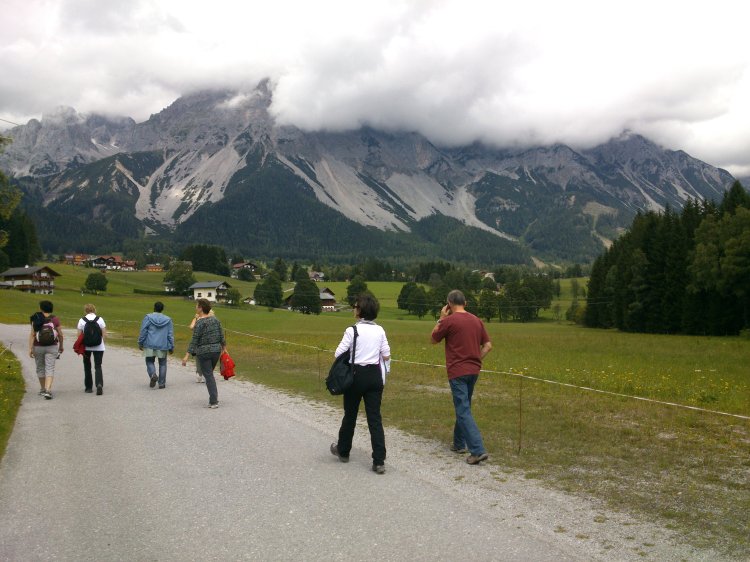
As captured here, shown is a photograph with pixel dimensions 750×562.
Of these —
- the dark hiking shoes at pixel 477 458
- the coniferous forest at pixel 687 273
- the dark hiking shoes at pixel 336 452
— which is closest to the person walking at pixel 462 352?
the dark hiking shoes at pixel 477 458

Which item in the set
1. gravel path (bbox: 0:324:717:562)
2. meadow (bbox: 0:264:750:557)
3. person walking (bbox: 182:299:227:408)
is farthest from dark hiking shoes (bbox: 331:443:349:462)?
person walking (bbox: 182:299:227:408)

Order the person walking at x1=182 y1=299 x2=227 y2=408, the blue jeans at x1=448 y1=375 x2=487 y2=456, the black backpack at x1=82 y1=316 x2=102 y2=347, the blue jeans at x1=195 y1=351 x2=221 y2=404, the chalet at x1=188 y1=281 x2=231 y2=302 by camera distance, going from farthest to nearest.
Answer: the chalet at x1=188 y1=281 x2=231 y2=302 < the black backpack at x1=82 y1=316 x2=102 y2=347 < the person walking at x1=182 y1=299 x2=227 y2=408 < the blue jeans at x1=195 y1=351 x2=221 y2=404 < the blue jeans at x1=448 y1=375 x2=487 y2=456

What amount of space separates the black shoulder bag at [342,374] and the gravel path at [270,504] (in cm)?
120

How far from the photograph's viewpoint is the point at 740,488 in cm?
779

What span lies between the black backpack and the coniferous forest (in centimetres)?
5750

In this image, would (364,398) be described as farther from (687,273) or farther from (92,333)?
(687,273)

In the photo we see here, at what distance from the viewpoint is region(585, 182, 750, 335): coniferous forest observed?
5841cm

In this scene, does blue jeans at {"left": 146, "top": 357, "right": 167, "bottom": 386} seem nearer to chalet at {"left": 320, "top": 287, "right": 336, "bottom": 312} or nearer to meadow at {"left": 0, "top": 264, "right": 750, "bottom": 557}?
meadow at {"left": 0, "top": 264, "right": 750, "bottom": 557}

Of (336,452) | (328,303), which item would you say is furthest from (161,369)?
(328,303)

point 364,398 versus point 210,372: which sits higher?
point 364,398

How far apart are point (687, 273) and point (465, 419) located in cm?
6700

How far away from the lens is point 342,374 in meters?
A: 9.01

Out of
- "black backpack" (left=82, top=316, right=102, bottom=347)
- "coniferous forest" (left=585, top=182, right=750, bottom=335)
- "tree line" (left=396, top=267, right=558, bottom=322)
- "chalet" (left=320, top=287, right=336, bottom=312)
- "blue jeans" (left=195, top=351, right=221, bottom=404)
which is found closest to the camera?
"blue jeans" (left=195, top=351, right=221, bottom=404)

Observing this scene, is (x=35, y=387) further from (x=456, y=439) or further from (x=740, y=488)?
(x=740, y=488)
